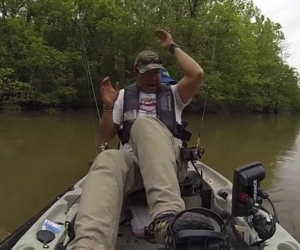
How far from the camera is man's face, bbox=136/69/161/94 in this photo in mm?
3523

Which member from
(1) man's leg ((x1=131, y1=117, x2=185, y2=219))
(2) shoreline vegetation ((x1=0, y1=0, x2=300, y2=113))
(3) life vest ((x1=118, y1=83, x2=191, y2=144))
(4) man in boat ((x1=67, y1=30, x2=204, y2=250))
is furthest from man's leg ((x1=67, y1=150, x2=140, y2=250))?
(2) shoreline vegetation ((x1=0, y1=0, x2=300, y2=113))

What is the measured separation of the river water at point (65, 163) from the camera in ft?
18.9

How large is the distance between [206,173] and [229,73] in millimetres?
27385

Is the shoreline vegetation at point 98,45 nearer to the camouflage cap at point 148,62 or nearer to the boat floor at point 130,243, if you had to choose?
the camouflage cap at point 148,62

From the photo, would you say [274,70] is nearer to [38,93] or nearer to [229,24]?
[229,24]

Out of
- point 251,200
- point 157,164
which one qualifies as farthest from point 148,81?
point 251,200

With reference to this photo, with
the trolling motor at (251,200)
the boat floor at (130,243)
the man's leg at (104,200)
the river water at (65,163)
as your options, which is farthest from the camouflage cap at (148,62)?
the river water at (65,163)

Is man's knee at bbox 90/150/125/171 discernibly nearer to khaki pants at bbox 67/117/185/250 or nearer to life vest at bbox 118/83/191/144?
khaki pants at bbox 67/117/185/250

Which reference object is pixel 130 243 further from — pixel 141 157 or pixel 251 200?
pixel 251 200

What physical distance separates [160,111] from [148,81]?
1.03 ft

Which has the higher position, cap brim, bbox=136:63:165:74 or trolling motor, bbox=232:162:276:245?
cap brim, bbox=136:63:165:74

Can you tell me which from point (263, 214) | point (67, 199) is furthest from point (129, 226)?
point (263, 214)

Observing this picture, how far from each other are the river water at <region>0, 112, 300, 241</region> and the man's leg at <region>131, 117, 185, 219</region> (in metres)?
Answer: 2.69

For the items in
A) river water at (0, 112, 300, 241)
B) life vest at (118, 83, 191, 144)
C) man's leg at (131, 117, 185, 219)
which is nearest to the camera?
man's leg at (131, 117, 185, 219)
